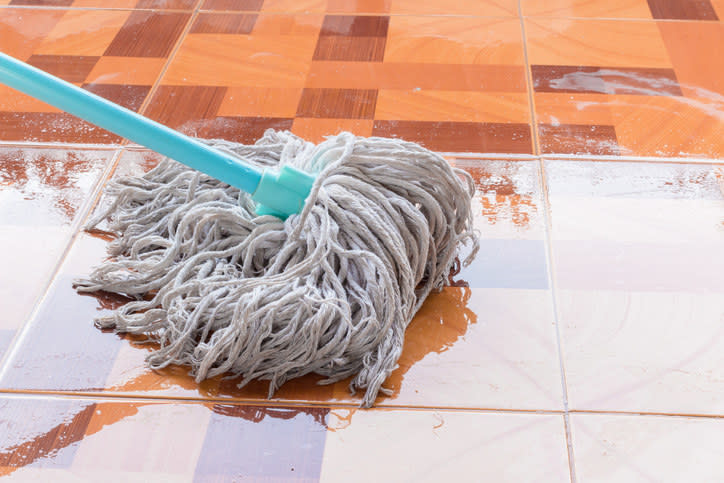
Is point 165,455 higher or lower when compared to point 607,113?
higher

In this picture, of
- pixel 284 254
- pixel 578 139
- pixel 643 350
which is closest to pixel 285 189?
pixel 284 254

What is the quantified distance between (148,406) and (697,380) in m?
0.61

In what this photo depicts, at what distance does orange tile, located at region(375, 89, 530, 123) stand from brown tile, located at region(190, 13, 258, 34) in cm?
39

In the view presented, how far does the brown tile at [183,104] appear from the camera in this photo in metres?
1.49

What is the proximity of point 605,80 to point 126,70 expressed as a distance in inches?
34.1

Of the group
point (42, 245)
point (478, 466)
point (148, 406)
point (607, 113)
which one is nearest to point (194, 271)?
point (148, 406)

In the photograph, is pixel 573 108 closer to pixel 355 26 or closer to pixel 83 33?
pixel 355 26

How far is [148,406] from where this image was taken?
984 millimetres

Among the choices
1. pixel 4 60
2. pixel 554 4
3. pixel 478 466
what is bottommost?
pixel 554 4

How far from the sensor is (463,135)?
4.73 ft

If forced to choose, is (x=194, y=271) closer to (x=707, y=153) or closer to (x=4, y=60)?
(x=4, y=60)

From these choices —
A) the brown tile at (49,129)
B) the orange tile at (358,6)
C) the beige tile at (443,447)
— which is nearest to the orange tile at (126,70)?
the brown tile at (49,129)

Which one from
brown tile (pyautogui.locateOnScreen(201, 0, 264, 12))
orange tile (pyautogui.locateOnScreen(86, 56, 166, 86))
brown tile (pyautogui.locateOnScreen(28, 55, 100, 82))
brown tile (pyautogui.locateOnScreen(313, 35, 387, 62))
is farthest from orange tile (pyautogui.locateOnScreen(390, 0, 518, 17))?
brown tile (pyautogui.locateOnScreen(28, 55, 100, 82))

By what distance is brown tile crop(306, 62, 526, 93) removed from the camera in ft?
5.16
